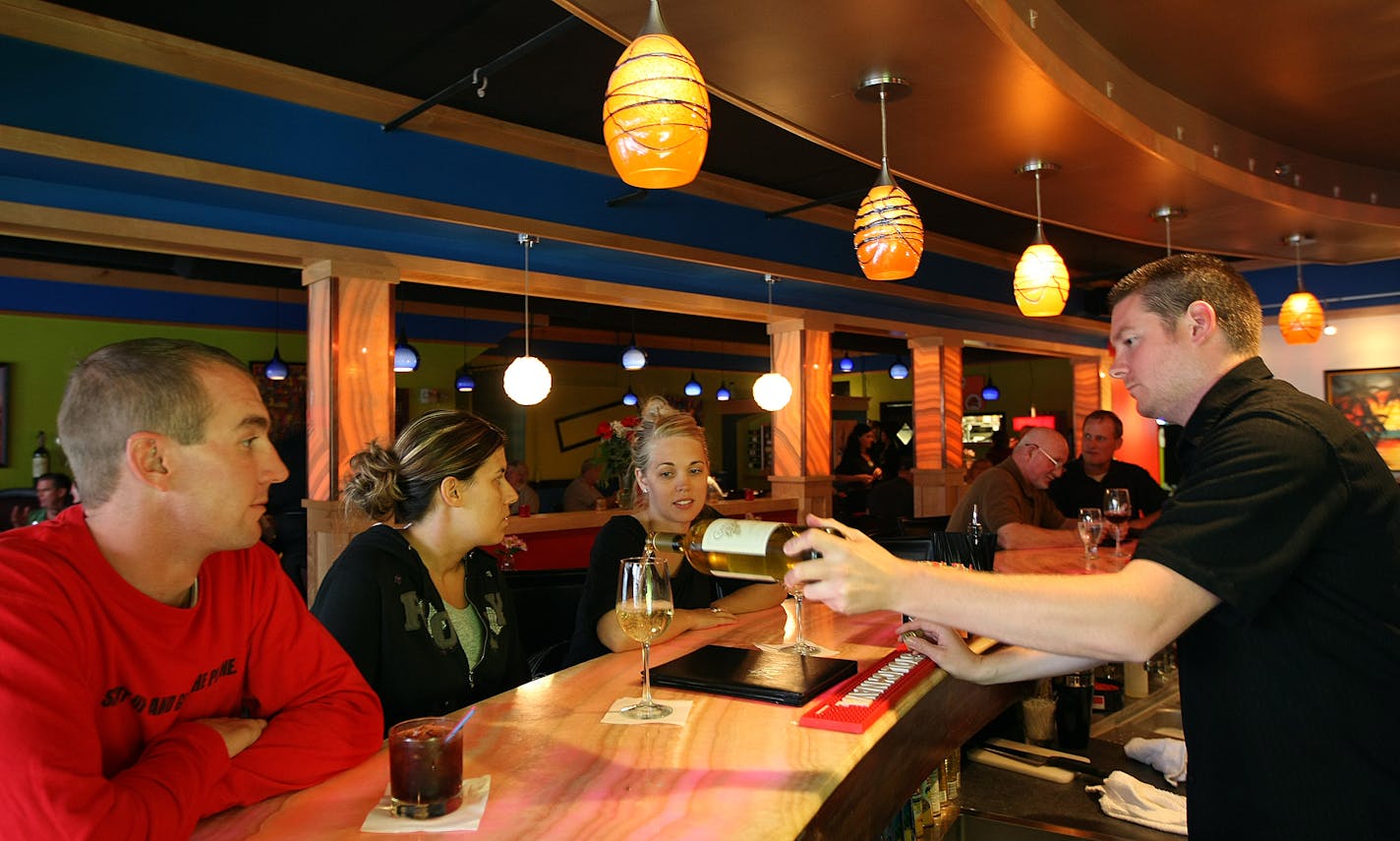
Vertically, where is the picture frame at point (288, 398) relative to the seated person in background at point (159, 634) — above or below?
above

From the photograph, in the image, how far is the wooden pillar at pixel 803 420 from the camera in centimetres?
824

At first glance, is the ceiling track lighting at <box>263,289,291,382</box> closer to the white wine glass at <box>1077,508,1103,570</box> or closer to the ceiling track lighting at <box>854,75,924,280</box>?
the ceiling track lighting at <box>854,75,924,280</box>

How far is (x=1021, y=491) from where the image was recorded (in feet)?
15.0

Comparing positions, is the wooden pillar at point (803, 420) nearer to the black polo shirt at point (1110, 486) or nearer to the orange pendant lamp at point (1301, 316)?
the black polo shirt at point (1110, 486)

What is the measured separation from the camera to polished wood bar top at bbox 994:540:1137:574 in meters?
3.17

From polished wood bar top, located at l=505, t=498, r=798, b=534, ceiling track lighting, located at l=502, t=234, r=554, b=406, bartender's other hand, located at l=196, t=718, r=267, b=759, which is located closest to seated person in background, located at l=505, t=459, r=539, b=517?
polished wood bar top, located at l=505, t=498, r=798, b=534

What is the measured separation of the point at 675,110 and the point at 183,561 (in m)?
1.67

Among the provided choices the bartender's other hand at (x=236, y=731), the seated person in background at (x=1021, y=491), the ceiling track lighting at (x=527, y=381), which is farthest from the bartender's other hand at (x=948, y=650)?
the ceiling track lighting at (x=527, y=381)

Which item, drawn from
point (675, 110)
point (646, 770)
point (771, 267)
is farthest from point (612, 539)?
point (771, 267)

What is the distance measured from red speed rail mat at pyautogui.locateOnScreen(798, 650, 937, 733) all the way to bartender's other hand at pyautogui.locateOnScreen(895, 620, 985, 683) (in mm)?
25

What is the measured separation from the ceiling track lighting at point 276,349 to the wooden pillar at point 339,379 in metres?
4.27

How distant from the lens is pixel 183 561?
4.29 feet

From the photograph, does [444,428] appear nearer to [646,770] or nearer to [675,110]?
[675,110]

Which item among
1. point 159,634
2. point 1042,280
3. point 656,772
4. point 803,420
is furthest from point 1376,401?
point 159,634
